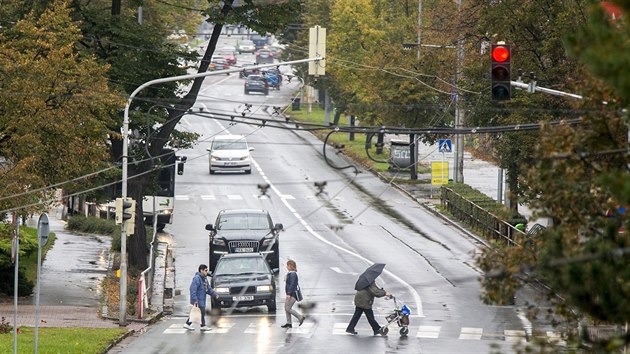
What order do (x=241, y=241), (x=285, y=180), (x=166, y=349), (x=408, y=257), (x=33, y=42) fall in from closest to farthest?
(x=166, y=349), (x=33, y=42), (x=241, y=241), (x=408, y=257), (x=285, y=180)

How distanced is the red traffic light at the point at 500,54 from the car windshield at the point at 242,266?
36.7 ft

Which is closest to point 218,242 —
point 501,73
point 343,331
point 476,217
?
point 343,331

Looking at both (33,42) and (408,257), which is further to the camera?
(408,257)

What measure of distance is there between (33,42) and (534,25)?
1549cm

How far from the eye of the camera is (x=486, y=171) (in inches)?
2645

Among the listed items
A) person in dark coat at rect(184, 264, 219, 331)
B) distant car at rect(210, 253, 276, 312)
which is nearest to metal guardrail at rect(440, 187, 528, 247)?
distant car at rect(210, 253, 276, 312)

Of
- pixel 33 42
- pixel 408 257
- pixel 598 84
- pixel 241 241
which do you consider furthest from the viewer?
pixel 408 257

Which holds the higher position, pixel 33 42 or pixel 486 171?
pixel 33 42

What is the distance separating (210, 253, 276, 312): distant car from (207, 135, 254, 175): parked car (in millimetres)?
28155

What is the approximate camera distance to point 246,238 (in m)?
39.2

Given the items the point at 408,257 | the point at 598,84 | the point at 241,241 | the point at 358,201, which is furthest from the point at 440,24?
the point at 598,84

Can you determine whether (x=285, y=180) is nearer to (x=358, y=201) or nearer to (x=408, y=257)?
(x=358, y=201)

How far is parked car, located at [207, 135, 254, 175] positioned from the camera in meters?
61.8

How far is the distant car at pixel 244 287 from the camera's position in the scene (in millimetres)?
32875
